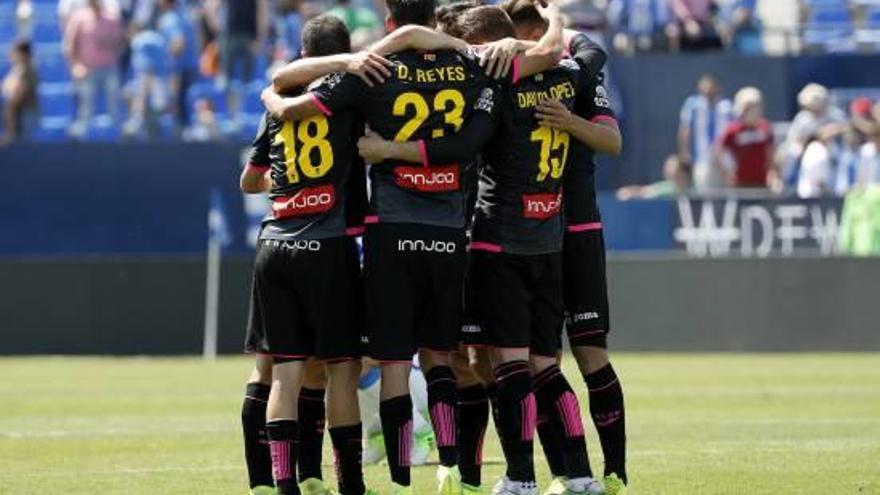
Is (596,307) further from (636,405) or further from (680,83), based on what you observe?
(680,83)

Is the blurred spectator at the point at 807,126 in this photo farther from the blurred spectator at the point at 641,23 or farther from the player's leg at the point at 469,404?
the player's leg at the point at 469,404

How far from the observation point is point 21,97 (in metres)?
26.0

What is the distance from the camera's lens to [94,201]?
82.8 ft

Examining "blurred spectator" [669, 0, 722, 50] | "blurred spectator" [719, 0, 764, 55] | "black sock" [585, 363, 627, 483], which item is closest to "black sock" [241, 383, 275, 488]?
"black sock" [585, 363, 627, 483]

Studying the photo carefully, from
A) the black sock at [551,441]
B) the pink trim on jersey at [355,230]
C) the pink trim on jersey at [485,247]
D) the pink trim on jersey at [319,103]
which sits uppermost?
the pink trim on jersey at [319,103]

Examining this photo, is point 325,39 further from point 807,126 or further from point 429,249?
point 807,126

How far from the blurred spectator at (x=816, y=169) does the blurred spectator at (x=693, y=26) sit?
247 centimetres

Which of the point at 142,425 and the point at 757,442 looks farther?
the point at 142,425

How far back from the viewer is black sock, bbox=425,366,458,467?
9.96m

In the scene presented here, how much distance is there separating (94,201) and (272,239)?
51.1 feet

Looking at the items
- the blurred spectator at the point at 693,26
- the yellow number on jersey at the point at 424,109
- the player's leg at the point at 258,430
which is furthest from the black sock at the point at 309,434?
the blurred spectator at the point at 693,26

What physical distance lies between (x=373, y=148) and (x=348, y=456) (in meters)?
1.53

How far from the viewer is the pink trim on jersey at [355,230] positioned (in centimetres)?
1009

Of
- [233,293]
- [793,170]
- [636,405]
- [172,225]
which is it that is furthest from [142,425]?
[793,170]
